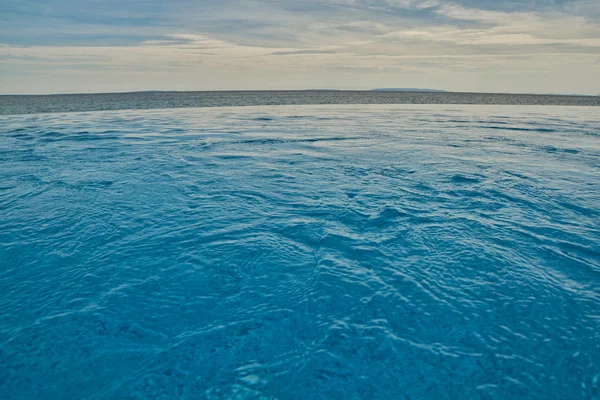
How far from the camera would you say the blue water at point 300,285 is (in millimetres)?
4867

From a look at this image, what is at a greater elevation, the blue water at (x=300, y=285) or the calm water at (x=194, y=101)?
the calm water at (x=194, y=101)

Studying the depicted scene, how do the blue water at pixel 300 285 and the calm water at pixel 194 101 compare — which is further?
the calm water at pixel 194 101

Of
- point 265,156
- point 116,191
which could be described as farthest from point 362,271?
point 265,156

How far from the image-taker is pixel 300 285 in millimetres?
6852

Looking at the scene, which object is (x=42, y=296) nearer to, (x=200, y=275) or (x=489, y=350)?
(x=200, y=275)

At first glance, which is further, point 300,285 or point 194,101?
point 194,101

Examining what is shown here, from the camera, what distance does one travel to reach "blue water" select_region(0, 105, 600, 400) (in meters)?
4.87

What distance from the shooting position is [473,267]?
7.33 metres

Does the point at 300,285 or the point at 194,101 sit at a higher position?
the point at 194,101

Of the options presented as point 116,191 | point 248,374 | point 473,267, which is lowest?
point 248,374

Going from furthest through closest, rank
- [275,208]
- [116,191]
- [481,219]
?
[116,191] → [275,208] → [481,219]

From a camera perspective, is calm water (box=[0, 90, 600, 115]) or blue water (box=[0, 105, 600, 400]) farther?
calm water (box=[0, 90, 600, 115])

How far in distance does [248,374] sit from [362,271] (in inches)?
126

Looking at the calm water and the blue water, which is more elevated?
the calm water
